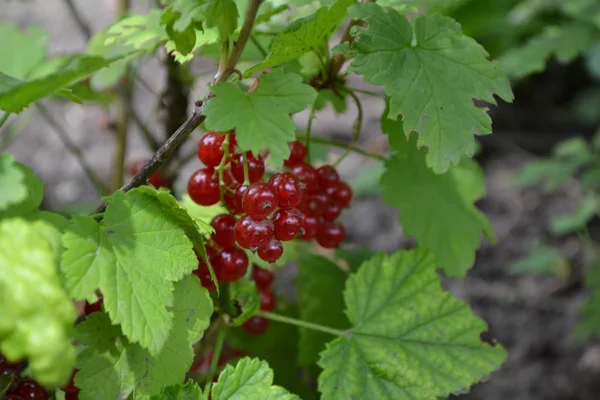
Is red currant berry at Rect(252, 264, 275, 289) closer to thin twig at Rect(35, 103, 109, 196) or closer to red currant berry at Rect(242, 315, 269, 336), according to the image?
red currant berry at Rect(242, 315, 269, 336)

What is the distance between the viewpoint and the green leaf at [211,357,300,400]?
0.95 m

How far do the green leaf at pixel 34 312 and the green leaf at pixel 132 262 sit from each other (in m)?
0.20

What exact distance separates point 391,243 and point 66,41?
223 cm

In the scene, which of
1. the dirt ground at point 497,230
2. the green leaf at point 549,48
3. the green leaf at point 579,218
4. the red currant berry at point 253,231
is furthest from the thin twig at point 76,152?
the green leaf at point 579,218

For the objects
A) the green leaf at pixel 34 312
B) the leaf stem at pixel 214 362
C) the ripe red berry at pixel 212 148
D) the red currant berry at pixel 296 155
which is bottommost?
the leaf stem at pixel 214 362

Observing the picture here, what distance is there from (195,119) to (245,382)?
414mm

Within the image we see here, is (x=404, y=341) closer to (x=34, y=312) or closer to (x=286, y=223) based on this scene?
(x=286, y=223)

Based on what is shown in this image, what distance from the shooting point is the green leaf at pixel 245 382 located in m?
0.95

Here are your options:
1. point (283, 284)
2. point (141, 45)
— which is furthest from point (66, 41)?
point (141, 45)

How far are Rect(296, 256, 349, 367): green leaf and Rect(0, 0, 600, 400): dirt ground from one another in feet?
3.34

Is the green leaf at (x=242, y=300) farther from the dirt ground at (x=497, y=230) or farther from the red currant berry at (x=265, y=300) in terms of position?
the dirt ground at (x=497, y=230)

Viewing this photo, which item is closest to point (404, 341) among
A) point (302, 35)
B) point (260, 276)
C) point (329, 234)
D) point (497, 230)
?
point (329, 234)

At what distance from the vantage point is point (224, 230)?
3.32 ft

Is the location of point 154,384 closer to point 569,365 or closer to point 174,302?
point 174,302
